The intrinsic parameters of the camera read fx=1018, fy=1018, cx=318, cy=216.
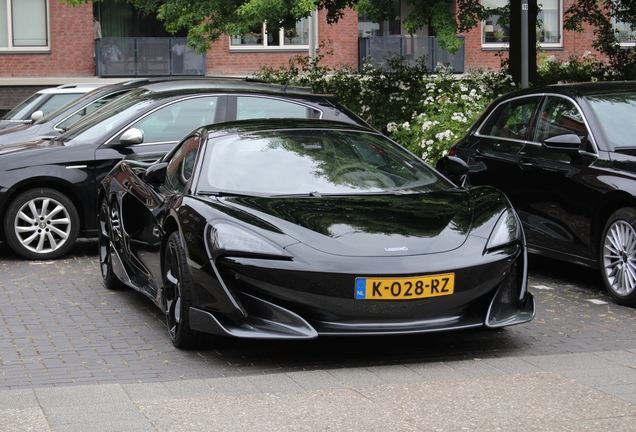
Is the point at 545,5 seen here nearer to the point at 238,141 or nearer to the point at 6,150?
the point at 6,150

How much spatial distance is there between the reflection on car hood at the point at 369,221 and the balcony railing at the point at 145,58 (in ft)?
83.3

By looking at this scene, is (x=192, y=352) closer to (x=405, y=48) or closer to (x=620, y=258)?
(x=620, y=258)

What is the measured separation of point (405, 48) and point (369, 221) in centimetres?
2724

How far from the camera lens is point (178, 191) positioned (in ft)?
22.3

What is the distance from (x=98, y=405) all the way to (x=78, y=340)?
1.77 m

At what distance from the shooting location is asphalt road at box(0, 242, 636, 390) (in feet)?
19.3

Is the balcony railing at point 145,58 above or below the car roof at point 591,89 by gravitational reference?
above

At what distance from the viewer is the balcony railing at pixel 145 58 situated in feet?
102

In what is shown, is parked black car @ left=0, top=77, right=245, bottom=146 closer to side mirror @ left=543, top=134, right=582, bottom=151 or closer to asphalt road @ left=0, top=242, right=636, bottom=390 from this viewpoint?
asphalt road @ left=0, top=242, right=636, bottom=390

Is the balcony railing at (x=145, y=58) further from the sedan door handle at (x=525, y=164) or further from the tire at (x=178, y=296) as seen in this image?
the tire at (x=178, y=296)

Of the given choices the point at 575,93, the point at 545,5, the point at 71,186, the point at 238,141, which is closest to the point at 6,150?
the point at 71,186

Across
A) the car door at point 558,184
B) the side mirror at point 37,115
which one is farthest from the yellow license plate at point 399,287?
the side mirror at point 37,115

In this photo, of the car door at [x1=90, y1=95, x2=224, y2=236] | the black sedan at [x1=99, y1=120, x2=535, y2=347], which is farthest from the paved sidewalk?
the car door at [x1=90, y1=95, x2=224, y2=236]

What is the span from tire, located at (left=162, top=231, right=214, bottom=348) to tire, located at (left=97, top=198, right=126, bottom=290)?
1.93 metres
